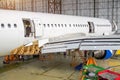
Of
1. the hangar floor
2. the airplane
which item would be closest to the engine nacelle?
the airplane

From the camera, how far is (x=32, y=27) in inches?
452

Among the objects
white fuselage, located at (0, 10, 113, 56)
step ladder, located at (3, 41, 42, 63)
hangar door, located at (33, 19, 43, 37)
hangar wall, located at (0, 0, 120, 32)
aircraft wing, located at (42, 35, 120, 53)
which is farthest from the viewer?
hangar wall, located at (0, 0, 120, 32)

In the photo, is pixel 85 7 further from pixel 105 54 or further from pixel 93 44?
pixel 93 44

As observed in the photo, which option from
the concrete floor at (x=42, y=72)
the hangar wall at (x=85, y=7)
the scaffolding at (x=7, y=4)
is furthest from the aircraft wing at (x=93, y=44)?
the scaffolding at (x=7, y=4)

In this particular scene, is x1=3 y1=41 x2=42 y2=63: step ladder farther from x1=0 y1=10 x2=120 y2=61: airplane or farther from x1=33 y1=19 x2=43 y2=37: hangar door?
x1=33 y1=19 x2=43 y2=37: hangar door

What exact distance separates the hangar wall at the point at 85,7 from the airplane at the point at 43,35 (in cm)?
1639

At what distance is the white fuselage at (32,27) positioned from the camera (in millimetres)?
9852

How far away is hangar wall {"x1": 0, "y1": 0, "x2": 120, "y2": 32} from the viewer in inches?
1169

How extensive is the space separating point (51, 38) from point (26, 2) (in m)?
27.5

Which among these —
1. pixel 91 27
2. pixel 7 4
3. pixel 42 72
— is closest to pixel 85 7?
pixel 91 27

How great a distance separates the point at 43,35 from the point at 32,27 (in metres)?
1.11

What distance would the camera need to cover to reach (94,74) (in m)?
8.60

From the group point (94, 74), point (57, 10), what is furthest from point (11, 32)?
point (57, 10)

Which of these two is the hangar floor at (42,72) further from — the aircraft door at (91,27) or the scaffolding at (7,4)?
the scaffolding at (7,4)
